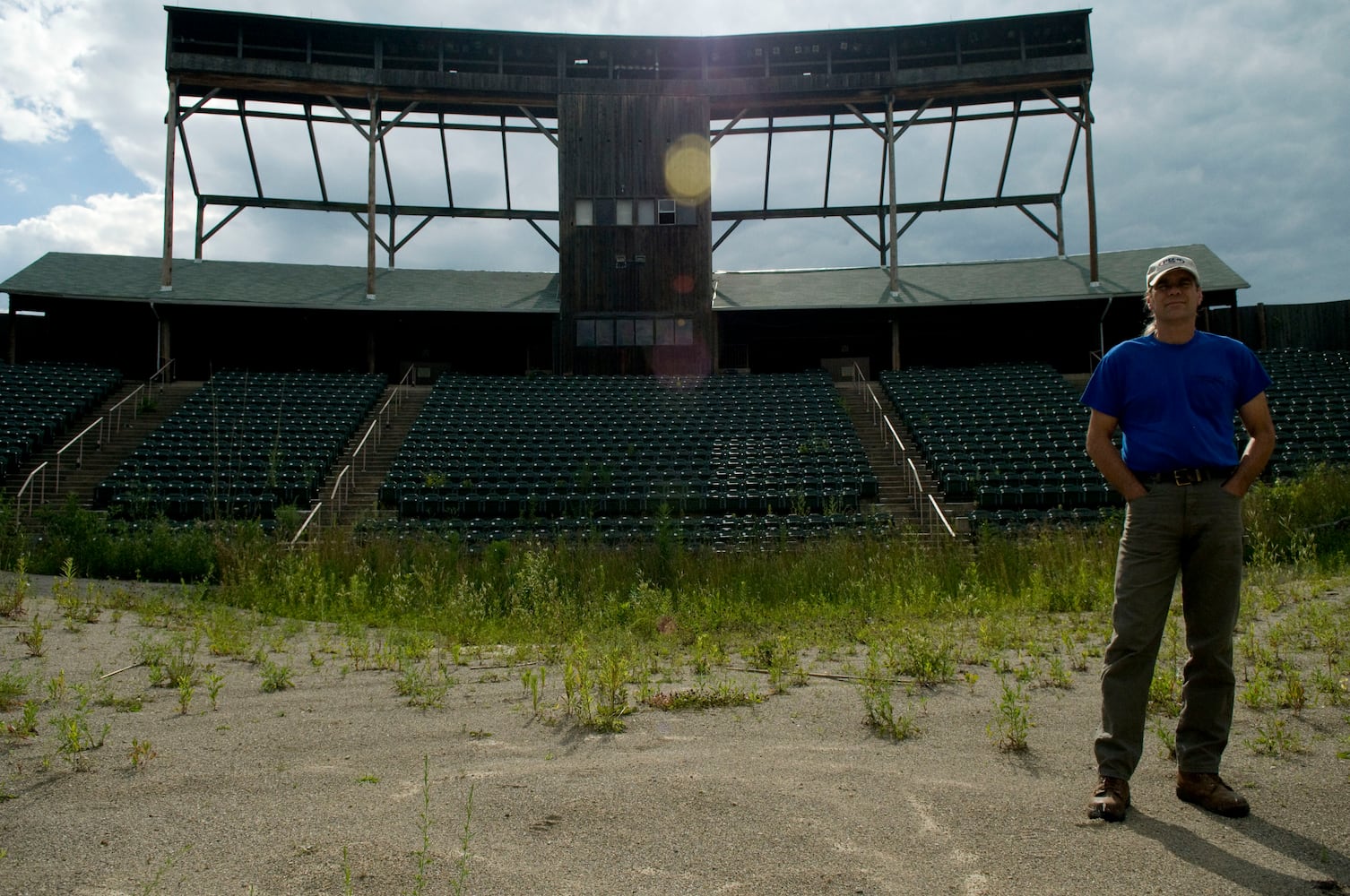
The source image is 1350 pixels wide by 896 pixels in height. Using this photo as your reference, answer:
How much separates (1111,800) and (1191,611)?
898mm

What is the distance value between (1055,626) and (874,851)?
4.86 meters

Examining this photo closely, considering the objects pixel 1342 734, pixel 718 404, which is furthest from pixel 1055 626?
pixel 718 404

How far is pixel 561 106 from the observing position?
28641 millimetres

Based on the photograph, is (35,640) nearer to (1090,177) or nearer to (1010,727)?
(1010,727)

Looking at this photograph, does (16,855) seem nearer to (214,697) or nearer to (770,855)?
(214,697)

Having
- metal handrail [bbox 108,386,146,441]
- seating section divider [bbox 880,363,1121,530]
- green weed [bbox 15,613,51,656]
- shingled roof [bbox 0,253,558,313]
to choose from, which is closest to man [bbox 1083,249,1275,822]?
green weed [bbox 15,613,51,656]

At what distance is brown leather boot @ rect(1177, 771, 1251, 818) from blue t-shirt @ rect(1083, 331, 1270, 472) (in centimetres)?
126

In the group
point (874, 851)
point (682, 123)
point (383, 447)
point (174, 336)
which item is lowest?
point (874, 851)

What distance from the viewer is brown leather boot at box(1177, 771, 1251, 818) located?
3.42 m

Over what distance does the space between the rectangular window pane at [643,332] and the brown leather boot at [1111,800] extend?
82.9 feet

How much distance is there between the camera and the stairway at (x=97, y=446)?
1841 centimetres

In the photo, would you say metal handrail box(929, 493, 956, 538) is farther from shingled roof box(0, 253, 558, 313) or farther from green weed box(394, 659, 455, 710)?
shingled roof box(0, 253, 558, 313)

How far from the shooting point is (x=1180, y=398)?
376cm

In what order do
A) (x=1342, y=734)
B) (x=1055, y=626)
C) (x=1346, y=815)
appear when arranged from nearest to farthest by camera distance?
(x=1346, y=815)
(x=1342, y=734)
(x=1055, y=626)
